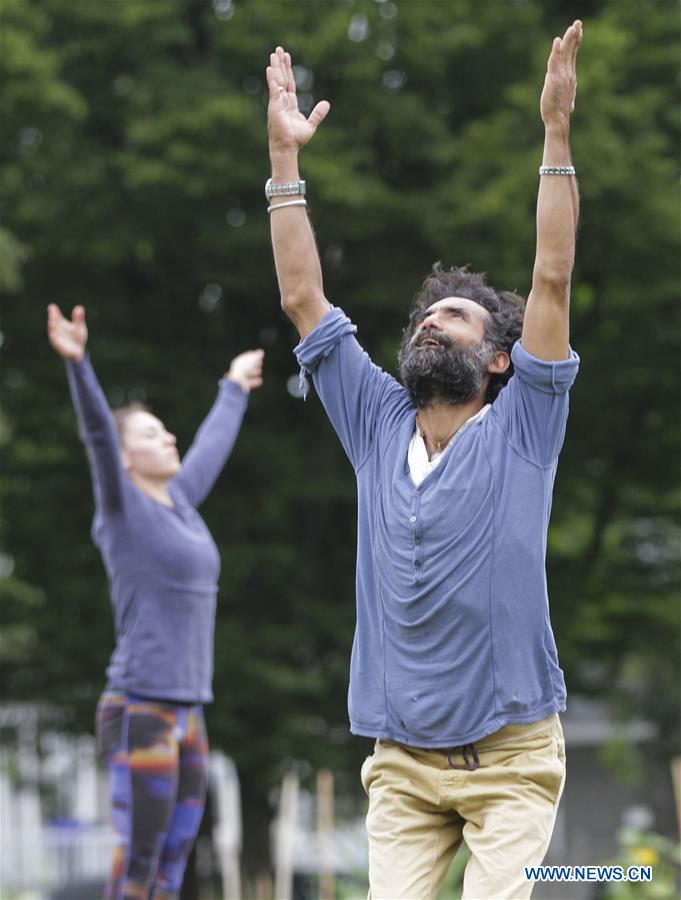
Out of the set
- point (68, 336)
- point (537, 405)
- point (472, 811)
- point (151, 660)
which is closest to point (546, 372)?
point (537, 405)

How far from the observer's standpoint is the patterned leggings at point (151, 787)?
5.82 metres

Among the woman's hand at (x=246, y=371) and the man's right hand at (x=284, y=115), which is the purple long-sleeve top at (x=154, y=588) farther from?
the man's right hand at (x=284, y=115)

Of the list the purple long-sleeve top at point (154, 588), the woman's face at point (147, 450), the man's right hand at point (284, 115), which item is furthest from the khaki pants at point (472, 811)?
the woman's face at point (147, 450)

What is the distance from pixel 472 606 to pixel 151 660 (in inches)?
106

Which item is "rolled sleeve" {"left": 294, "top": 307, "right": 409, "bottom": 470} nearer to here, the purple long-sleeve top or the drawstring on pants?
the drawstring on pants

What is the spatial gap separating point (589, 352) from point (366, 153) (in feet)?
9.44

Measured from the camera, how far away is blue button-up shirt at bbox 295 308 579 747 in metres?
3.49

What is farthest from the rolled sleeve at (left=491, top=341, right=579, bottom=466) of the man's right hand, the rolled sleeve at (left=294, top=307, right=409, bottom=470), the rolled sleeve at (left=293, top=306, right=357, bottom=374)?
the man's right hand

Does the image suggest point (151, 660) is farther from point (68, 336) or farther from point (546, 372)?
point (546, 372)

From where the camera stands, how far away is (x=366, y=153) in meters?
13.1

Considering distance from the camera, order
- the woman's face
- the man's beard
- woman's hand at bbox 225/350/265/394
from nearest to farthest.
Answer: the man's beard
the woman's face
woman's hand at bbox 225/350/265/394

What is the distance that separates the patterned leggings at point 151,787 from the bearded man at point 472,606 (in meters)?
2.28

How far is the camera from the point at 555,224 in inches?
138

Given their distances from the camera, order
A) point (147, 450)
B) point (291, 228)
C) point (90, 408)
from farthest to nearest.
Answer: point (147, 450) < point (90, 408) < point (291, 228)
